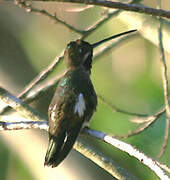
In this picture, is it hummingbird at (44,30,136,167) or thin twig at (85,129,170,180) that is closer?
thin twig at (85,129,170,180)

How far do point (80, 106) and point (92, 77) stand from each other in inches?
224

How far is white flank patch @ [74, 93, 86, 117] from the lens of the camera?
3220 millimetres

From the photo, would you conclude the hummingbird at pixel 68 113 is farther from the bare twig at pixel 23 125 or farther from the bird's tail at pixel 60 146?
the bare twig at pixel 23 125

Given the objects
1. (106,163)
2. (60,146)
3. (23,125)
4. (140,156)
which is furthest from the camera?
(106,163)

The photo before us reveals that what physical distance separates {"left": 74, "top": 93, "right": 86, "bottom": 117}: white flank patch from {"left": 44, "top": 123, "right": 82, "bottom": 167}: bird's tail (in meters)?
0.08

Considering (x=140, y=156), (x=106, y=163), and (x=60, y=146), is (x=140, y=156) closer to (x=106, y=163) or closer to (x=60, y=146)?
(x=60, y=146)

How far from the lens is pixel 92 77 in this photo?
8922 mm

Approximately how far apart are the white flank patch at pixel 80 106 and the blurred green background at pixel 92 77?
4.46 feet

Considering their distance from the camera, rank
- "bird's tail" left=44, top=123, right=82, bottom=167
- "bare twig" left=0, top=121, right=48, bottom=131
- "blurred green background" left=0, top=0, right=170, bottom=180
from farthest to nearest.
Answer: "blurred green background" left=0, top=0, right=170, bottom=180 → "bird's tail" left=44, top=123, right=82, bottom=167 → "bare twig" left=0, top=121, right=48, bottom=131

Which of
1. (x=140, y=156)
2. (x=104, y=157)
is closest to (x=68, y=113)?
(x=104, y=157)

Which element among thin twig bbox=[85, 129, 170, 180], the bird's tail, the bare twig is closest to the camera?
thin twig bbox=[85, 129, 170, 180]

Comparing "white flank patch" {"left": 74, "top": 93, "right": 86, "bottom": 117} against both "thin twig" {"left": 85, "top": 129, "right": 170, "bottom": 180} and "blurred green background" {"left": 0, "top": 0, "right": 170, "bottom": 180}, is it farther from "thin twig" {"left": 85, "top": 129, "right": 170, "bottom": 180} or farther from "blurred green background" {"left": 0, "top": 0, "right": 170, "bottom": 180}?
"blurred green background" {"left": 0, "top": 0, "right": 170, "bottom": 180}

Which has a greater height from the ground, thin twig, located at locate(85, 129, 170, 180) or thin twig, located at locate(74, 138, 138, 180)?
thin twig, located at locate(85, 129, 170, 180)

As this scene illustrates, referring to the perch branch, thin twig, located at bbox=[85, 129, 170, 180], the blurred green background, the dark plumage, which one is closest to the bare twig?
the perch branch
